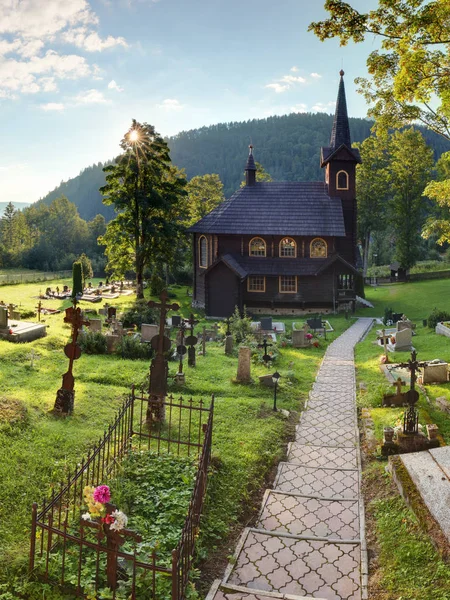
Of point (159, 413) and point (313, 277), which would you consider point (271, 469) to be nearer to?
point (159, 413)

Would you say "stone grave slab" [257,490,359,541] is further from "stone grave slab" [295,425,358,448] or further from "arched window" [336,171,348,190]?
"arched window" [336,171,348,190]

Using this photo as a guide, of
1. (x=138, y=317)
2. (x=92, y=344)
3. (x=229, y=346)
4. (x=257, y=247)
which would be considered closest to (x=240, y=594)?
(x=92, y=344)

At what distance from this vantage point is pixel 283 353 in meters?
21.2

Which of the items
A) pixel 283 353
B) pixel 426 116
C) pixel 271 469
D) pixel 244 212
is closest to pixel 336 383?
pixel 283 353

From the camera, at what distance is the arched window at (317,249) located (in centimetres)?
3403

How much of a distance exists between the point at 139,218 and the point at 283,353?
1817 centimetres

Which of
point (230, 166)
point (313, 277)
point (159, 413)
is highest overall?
point (230, 166)

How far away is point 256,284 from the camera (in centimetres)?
3453

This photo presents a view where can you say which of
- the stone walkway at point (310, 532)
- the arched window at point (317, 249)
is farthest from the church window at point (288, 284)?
the stone walkway at point (310, 532)

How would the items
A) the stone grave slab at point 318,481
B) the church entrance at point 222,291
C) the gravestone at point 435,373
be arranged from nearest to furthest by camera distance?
the stone grave slab at point 318,481 → the gravestone at point 435,373 → the church entrance at point 222,291

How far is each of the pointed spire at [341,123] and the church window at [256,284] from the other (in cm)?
1106

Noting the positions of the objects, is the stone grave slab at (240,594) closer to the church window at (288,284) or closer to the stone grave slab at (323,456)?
the stone grave slab at (323,456)

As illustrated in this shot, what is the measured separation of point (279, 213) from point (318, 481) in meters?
27.0

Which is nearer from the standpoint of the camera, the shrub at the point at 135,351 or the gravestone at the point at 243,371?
the gravestone at the point at 243,371
